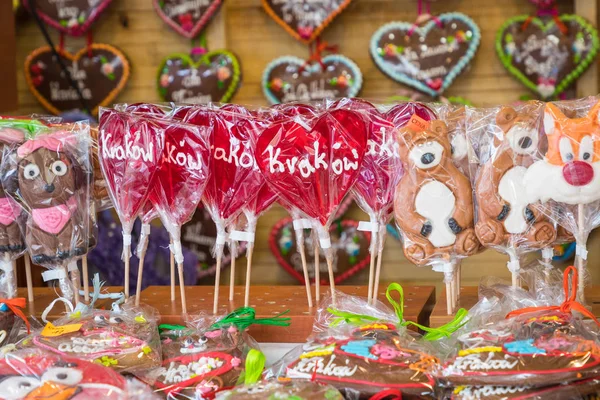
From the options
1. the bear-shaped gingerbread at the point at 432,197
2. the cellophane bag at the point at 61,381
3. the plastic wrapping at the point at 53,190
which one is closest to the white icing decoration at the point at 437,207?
the bear-shaped gingerbread at the point at 432,197

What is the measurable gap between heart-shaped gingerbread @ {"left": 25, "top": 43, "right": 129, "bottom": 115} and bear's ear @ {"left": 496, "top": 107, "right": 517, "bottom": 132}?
2356mm

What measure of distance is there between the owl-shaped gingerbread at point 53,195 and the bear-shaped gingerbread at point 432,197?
32.3 inches

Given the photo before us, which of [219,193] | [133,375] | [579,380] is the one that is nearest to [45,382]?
[133,375]

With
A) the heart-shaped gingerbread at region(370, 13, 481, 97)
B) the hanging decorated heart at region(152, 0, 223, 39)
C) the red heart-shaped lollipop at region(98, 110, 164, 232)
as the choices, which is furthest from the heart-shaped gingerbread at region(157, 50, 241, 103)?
the red heart-shaped lollipop at region(98, 110, 164, 232)

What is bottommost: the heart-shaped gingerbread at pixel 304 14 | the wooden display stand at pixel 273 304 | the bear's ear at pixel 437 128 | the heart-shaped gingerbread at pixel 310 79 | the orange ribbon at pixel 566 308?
the wooden display stand at pixel 273 304

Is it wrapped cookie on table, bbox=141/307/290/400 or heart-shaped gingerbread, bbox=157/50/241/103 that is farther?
heart-shaped gingerbread, bbox=157/50/241/103

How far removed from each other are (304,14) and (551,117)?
1983 millimetres

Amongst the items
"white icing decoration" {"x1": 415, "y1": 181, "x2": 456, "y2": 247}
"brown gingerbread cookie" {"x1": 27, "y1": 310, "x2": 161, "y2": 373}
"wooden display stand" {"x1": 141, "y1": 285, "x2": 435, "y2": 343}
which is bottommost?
"wooden display stand" {"x1": 141, "y1": 285, "x2": 435, "y2": 343}

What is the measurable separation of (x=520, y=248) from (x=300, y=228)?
1.88ft

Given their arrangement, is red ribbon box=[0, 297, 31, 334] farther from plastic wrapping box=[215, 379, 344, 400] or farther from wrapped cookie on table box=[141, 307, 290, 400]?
plastic wrapping box=[215, 379, 344, 400]

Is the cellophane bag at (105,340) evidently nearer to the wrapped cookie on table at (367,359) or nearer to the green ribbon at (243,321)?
the green ribbon at (243,321)

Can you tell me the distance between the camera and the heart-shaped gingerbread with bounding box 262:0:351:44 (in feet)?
11.4

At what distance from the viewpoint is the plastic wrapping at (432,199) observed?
71.0 inches

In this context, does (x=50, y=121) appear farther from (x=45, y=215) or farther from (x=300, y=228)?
(x=300, y=228)
